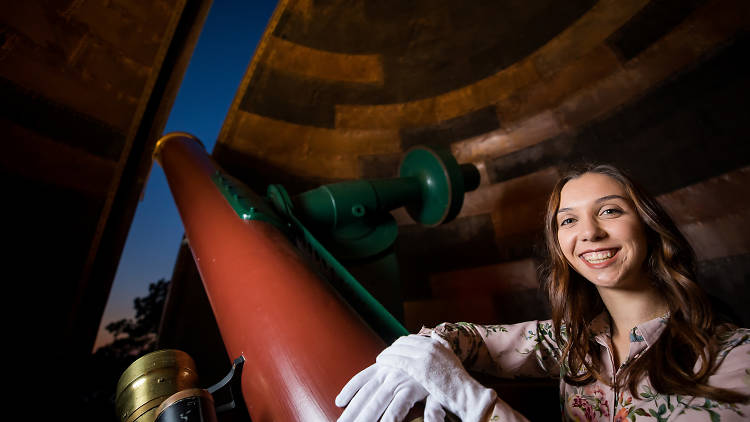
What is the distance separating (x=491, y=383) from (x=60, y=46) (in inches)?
115

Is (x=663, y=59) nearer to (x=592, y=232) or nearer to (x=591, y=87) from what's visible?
(x=591, y=87)

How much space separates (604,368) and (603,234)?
383mm

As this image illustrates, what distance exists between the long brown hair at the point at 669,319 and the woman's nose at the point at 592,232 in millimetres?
129

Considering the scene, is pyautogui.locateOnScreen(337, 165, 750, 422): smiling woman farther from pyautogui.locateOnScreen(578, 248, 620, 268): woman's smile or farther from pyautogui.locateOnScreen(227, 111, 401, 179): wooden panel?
pyautogui.locateOnScreen(227, 111, 401, 179): wooden panel

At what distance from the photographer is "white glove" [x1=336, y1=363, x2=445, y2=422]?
51 centimetres

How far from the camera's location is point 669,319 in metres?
0.78

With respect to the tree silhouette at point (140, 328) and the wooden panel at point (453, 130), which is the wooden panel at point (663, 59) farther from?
the tree silhouette at point (140, 328)

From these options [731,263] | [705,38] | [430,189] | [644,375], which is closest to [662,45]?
[705,38]

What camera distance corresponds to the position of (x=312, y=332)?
665mm

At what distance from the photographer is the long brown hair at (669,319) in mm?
681

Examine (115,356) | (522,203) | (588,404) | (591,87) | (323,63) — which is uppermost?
(323,63)

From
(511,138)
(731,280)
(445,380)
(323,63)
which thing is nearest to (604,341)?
(445,380)

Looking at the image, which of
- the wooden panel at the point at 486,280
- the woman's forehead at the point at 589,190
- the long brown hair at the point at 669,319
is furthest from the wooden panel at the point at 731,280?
the woman's forehead at the point at 589,190

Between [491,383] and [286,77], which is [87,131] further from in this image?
[491,383]
